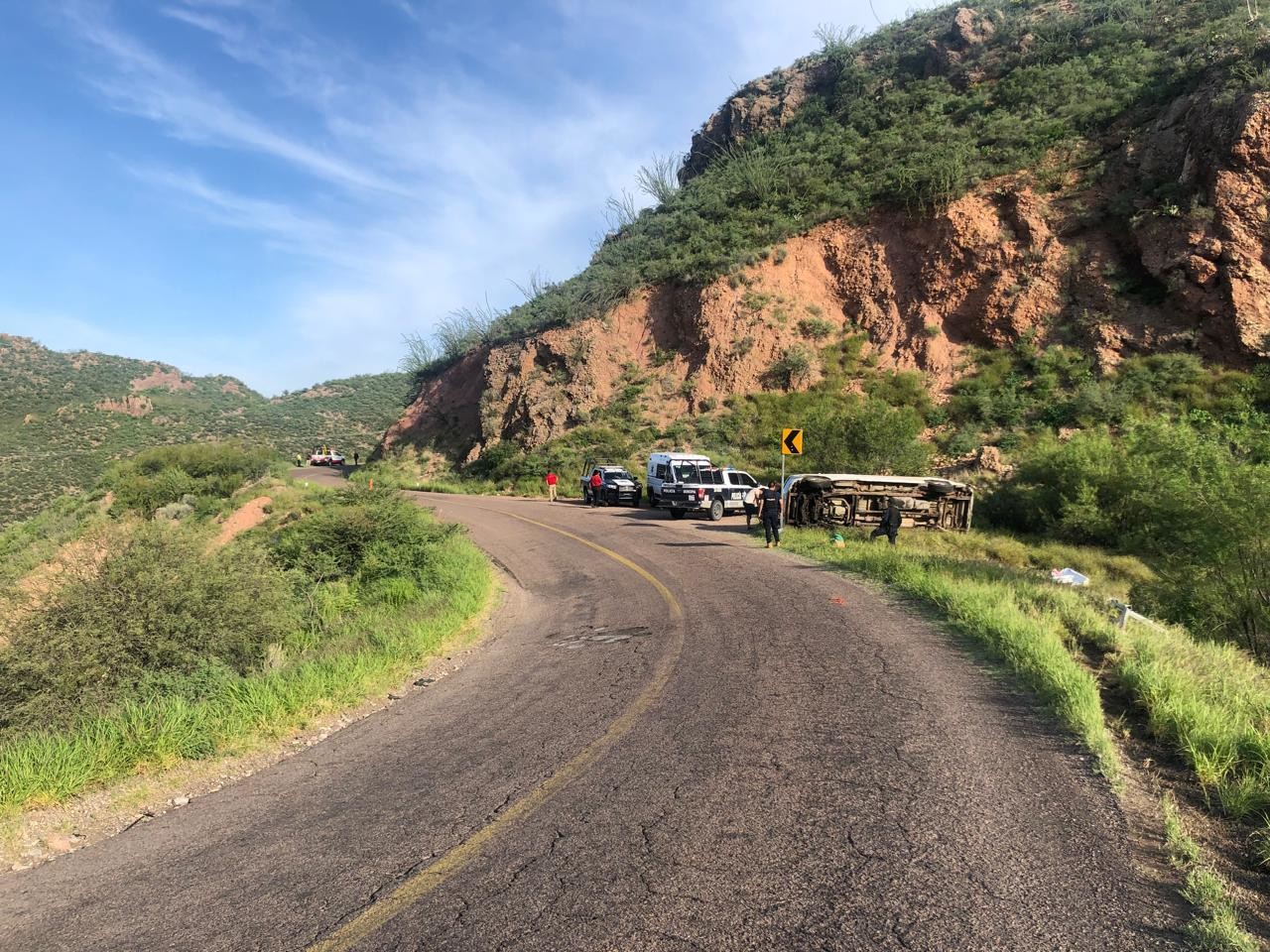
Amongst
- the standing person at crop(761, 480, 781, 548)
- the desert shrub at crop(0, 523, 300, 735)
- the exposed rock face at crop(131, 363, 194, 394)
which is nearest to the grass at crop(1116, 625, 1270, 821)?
the desert shrub at crop(0, 523, 300, 735)

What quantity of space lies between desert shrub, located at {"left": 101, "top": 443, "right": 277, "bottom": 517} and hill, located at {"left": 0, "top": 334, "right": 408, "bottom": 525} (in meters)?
14.8

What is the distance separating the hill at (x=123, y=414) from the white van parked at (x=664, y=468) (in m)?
40.8

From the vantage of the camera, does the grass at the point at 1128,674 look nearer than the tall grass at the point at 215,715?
Yes

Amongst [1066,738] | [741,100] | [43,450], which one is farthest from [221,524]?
[741,100]

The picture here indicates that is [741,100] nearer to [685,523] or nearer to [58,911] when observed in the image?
[685,523]

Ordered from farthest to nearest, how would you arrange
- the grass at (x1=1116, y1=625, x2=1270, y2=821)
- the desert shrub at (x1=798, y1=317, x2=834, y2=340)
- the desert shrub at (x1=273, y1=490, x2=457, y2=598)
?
1. the desert shrub at (x1=798, y1=317, x2=834, y2=340)
2. the desert shrub at (x1=273, y1=490, x2=457, y2=598)
3. the grass at (x1=1116, y1=625, x2=1270, y2=821)

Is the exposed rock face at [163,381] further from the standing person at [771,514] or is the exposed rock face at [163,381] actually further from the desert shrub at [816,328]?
the standing person at [771,514]

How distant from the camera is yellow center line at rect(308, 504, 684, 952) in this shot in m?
3.00

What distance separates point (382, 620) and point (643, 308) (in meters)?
36.3

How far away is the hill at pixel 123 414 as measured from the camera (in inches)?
2007

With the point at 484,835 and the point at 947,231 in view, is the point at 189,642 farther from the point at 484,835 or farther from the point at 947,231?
the point at 947,231

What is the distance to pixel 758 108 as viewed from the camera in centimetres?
5312

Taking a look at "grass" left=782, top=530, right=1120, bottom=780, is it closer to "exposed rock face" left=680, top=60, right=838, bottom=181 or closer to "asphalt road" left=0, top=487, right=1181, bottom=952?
"asphalt road" left=0, top=487, right=1181, bottom=952

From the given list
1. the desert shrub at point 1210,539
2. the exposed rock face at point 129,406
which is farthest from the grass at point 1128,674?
the exposed rock face at point 129,406
